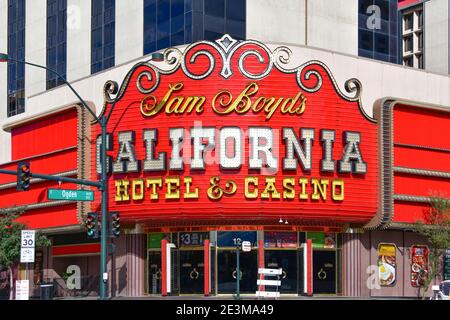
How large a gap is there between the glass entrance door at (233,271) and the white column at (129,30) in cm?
1734

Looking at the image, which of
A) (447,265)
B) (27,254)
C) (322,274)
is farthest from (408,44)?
(27,254)

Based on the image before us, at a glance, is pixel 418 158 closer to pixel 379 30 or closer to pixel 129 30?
pixel 379 30

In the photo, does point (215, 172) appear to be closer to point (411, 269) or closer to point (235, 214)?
point (235, 214)

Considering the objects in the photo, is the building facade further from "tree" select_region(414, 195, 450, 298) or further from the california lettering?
"tree" select_region(414, 195, 450, 298)

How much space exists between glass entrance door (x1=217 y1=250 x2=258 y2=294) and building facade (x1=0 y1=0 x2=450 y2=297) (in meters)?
0.08

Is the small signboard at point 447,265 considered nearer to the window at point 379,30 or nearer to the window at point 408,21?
the window at point 379,30

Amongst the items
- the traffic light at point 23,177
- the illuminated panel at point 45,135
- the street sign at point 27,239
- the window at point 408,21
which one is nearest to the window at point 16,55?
the illuminated panel at point 45,135

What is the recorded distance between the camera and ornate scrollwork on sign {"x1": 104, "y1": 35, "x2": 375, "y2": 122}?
1662 inches

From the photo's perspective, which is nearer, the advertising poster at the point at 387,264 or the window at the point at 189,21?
the advertising poster at the point at 387,264

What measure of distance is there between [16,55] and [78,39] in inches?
390

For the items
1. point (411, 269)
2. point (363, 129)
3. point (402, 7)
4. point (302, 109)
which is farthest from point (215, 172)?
point (402, 7)

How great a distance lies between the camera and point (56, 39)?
6425cm

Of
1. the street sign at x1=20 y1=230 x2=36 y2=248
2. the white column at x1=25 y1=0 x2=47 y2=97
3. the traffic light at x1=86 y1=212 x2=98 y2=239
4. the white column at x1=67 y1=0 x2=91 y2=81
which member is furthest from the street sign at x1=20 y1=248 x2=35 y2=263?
the white column at x1=25 y1=0 x2=47 y2=97

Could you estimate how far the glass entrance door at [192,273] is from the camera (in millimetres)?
43469
